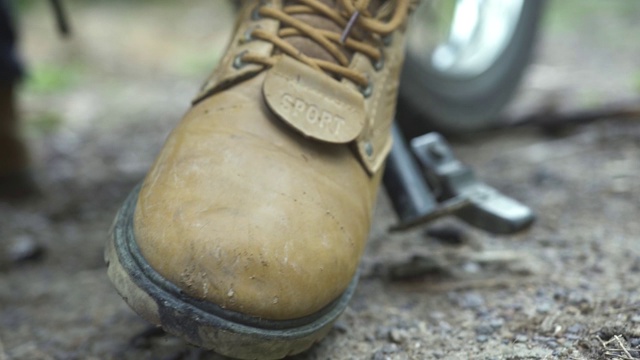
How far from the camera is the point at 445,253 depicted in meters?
1.22

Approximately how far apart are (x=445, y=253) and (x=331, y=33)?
48cm

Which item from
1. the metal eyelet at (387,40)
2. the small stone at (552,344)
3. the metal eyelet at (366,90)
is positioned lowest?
the small stone at (552,344)

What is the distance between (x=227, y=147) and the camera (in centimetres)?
85

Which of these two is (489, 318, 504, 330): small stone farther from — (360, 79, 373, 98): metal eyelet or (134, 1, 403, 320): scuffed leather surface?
(360, 79, 373, 98): metal eyelet

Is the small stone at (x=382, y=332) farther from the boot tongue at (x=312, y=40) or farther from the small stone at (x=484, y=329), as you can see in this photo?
the boot tongue at (x=312, y=40)

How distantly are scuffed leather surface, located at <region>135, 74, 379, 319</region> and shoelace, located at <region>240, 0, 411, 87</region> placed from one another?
65mm

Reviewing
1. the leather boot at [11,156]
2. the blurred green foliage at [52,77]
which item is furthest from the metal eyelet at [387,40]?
the blurred green foliage at [52,77]

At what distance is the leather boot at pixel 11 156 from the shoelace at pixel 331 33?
100 centimetres

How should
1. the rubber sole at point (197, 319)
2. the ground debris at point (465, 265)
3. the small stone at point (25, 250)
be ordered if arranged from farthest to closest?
the small stone at point (25, 250), the ground debris at point (465, 265), the rubber sole at point (197, 319)

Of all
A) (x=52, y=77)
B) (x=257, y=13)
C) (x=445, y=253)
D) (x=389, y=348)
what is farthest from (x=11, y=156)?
(x=52, y=77)

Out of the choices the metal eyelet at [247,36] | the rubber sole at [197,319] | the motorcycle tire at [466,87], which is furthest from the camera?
the motorcycle tire at [466,87]

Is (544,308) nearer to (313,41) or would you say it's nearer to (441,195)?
(441,195)

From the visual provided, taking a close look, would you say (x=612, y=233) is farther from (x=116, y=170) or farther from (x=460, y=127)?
(x=116, y=170)

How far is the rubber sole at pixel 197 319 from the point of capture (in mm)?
734
